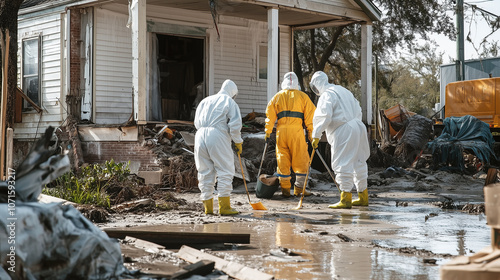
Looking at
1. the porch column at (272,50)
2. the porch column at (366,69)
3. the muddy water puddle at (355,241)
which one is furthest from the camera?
the porch column at (366,69)

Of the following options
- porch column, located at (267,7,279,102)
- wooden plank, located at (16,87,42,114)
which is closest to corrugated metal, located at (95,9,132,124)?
wooden plank, located at (16,87,42,114)

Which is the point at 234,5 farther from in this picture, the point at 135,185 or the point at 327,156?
the point at 135,185

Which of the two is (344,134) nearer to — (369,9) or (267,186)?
(267,186)

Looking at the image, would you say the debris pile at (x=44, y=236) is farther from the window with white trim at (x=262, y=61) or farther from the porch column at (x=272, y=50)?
the window with white trim at (x=262, y=61)

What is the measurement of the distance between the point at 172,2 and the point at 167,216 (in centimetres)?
767

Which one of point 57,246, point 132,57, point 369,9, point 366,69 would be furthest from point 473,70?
point 57,246

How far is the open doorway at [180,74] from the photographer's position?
17.6 m

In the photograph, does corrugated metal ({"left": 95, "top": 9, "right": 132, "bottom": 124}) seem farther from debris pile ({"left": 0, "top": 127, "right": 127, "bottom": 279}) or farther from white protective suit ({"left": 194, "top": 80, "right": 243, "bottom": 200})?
debris pile ({"left": 0, "top": 127, "right": 127, "bottom": 279})

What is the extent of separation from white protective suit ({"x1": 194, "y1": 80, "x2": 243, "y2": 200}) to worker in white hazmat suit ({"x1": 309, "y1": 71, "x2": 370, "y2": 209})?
→ 1.65m

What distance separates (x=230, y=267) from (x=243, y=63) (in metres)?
13.1

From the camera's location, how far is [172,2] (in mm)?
15016

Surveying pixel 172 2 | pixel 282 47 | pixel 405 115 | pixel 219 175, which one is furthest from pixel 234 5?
pixel 405 115

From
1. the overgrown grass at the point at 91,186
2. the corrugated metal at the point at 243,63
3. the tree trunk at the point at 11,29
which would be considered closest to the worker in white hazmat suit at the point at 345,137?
the overgrown grass at the point at 91,186

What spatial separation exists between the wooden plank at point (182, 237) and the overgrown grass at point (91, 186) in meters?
2.97
